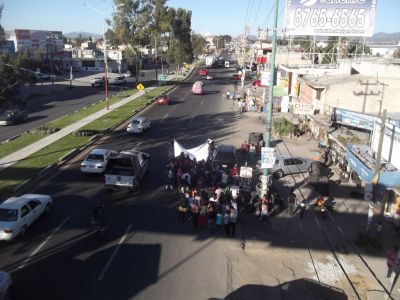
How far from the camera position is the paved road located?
3850cm

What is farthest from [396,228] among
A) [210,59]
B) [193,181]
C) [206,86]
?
[210,59]

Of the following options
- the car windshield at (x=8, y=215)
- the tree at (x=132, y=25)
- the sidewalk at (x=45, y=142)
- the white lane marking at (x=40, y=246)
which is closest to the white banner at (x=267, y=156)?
the white lane marking at (x=40, y=246)

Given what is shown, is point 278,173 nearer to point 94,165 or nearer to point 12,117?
point 94,165

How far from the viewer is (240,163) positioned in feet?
86.8

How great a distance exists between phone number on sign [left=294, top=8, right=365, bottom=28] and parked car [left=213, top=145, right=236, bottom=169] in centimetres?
1178

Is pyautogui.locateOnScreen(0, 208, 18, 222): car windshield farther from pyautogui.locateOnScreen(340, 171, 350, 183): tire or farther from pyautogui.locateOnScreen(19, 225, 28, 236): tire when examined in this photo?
pyautogui.locateOnScreen(340, 171, 350, 183): tire

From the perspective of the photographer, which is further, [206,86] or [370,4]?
[206,86]

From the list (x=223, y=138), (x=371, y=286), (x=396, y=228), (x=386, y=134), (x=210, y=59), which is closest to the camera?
(x=371, y=286)

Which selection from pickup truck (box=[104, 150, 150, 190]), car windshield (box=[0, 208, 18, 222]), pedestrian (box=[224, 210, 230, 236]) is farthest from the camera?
pickup truck (box=[104, 150, 150, 190])

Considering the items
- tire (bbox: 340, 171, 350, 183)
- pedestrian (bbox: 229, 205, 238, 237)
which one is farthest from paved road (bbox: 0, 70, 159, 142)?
tire (bbox: 340, 171, 350, 183)

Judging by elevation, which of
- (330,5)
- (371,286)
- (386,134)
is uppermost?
(330,5)

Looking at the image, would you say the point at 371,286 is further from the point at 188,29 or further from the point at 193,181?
the point at 188,29

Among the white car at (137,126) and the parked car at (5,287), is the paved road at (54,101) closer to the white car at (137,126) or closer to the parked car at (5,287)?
the white car at (137,126)

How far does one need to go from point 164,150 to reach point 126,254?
1541 cm
